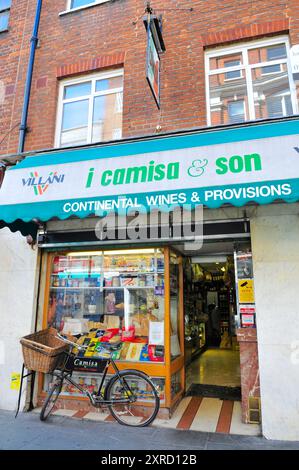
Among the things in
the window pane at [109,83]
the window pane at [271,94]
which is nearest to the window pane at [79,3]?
the window pane at [109,83]

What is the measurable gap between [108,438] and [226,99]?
5858 mm

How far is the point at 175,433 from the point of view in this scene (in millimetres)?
4414

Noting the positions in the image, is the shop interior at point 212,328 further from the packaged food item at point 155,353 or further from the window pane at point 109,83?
the window pane at point 109,83

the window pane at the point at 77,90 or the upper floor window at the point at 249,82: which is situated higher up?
the window pane at the point at 77,90

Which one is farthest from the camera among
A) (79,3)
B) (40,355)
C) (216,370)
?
(216,370)

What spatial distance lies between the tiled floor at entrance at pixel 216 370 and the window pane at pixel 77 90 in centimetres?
659

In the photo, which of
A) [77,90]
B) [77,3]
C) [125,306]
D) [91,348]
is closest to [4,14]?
[77,3]

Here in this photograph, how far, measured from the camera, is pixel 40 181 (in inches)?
196

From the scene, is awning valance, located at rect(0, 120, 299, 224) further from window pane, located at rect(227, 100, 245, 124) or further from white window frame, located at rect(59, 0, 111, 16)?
white window frame, located at rect(59, 0, 111, 16)

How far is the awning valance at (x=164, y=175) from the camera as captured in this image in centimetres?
388

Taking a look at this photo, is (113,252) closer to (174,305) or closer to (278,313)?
(174,305)

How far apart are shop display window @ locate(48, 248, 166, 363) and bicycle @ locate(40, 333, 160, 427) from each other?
0.45 m

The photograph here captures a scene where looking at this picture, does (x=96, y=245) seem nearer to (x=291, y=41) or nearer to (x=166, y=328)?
(x=166, y=328)
